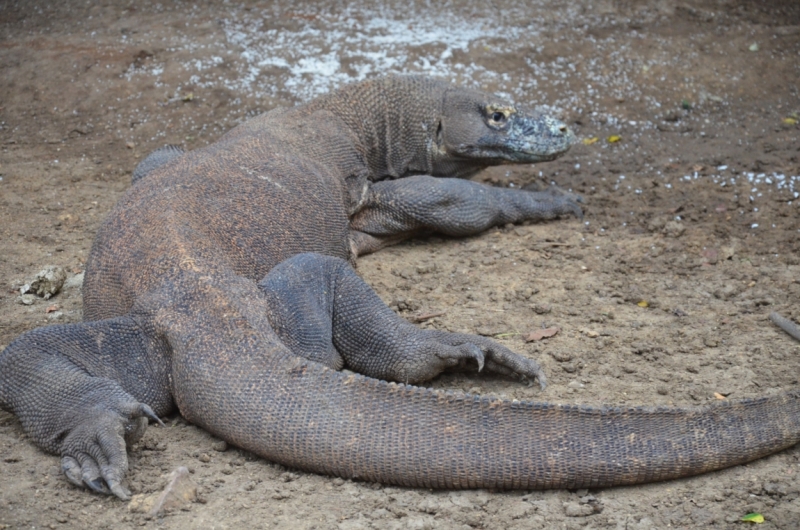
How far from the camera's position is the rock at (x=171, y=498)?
256 cm

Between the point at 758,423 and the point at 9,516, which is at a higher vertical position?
the point at 758,423

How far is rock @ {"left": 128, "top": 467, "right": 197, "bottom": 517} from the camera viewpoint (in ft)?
8.41

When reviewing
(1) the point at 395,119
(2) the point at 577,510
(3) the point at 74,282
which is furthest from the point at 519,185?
A: (2) the point at 577,510

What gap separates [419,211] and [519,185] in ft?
3.70

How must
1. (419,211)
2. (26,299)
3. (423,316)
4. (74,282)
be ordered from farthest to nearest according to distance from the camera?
(419,211) < (74,282) < (26,299) < (423,316)

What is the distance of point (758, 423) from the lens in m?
2.66

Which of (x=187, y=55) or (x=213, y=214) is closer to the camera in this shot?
(x=213, y=214)

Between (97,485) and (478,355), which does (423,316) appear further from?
(97,485)

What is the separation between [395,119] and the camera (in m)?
5.18

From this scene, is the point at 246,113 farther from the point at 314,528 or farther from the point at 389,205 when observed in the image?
the point at 314,528

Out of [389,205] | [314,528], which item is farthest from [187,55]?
[314,528]

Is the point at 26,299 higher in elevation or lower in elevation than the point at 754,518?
lower

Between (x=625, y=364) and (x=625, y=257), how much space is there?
4.08 ft

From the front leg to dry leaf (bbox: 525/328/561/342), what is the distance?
1233 mm
